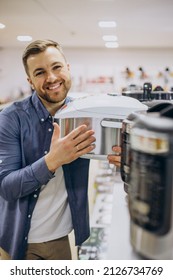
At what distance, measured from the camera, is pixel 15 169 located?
36.7 inches

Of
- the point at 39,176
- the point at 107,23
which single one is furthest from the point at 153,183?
the point at 107,23

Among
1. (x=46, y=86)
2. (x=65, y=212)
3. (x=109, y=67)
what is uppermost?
(x=109, y=67)

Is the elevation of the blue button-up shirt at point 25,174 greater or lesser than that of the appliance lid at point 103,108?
lesser

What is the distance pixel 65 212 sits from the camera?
3.49ft

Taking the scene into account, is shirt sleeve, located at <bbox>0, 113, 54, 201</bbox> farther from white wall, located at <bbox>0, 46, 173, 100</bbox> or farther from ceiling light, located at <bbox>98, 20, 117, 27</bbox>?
ceiling light, located at <bbox>98, 20, 117, 27</bbox>

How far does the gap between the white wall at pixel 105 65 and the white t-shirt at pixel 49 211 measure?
0.68 metres

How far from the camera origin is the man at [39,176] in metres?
0.92

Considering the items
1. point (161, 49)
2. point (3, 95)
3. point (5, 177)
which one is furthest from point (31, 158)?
point (161, 49)

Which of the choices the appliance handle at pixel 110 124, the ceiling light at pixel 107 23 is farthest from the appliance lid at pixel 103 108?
the ceiling light at pixel 107 23

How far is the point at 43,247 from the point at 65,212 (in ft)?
0.43

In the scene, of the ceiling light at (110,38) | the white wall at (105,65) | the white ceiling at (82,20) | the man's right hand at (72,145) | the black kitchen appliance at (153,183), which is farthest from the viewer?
the ceiling light at (110,38)

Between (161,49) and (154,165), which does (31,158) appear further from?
(161,49)

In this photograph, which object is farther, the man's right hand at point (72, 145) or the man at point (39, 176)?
the man at point (39, 176)

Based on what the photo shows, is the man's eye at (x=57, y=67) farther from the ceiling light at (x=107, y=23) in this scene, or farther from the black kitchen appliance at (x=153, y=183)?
the ceiling light at (x=107, y=23)
